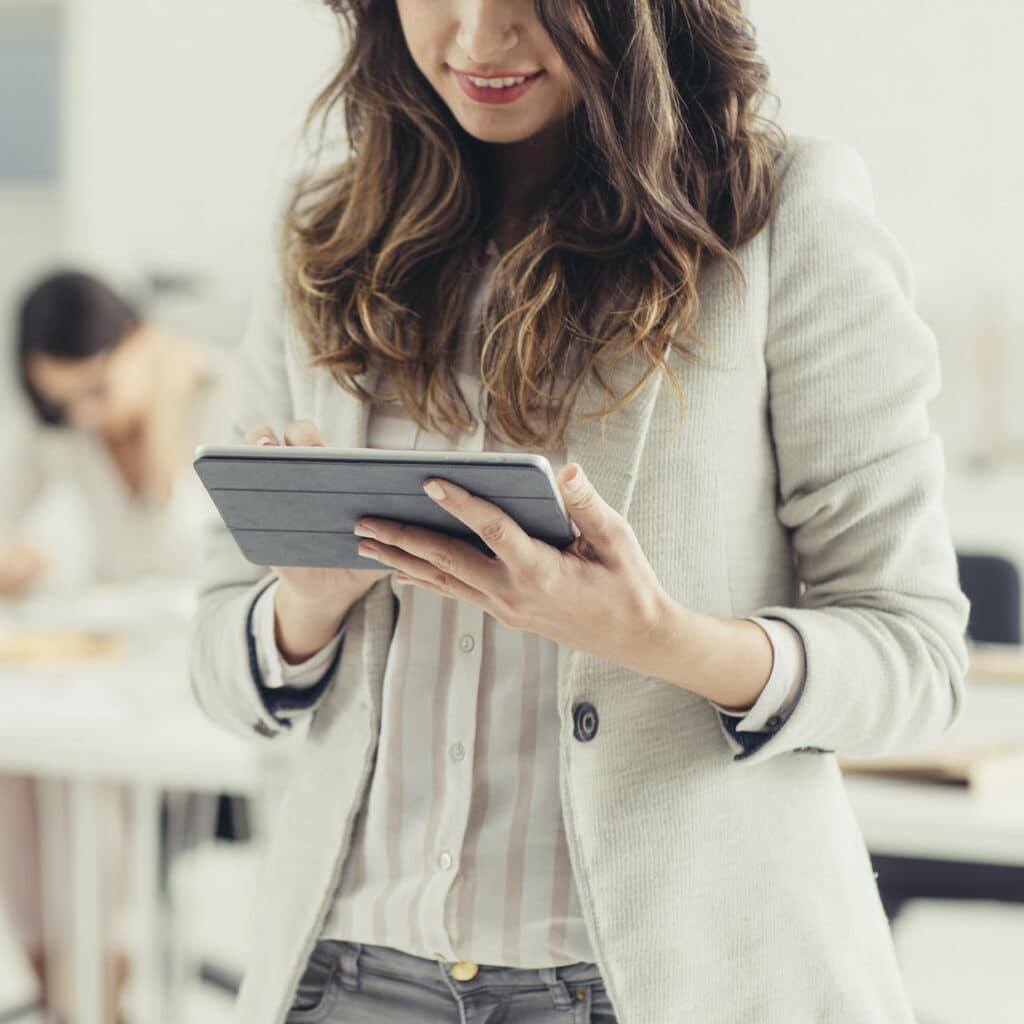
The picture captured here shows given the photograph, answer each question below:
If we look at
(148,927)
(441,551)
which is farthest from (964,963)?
(441,551)

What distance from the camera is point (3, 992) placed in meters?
2.97

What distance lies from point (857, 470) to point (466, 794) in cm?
33

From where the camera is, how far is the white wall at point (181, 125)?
164 inches

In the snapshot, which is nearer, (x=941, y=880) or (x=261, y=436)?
(x=261, y=436)

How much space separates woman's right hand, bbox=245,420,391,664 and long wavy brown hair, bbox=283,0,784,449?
0.41 feet

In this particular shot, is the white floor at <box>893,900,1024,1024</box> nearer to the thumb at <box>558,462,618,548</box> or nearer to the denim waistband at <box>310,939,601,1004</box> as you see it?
the denim waistband at <box>310,939,601,1004</box>

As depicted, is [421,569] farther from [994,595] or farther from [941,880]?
[994,595]

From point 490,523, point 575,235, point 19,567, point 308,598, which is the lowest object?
point 19,567

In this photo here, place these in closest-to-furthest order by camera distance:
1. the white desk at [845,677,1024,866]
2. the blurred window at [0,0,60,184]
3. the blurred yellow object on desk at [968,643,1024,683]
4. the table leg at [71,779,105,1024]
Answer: the white desk at [845,677,1024,866] → the blurred yellow object on desk at [968,643,1024,683] → the table leg at [71,779,105,1024] → the blurred window at [0,0,60,184]

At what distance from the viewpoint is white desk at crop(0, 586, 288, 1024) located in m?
2.05

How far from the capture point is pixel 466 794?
863 millimetres

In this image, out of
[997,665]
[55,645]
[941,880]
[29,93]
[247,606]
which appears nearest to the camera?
[247,606]

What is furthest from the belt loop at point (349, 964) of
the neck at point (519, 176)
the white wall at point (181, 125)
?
the white wall at point (181, 125)

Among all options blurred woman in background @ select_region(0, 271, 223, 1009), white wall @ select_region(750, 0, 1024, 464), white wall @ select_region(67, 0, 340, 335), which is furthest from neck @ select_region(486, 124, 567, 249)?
white wall @ select_region(67, 0, 340, 335)
